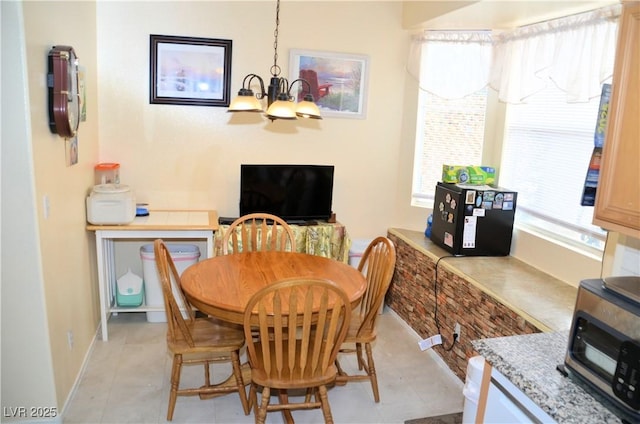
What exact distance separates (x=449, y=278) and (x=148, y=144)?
7.82 ft

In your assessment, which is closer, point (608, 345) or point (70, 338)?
point (608, 345)

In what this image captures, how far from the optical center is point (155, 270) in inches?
142

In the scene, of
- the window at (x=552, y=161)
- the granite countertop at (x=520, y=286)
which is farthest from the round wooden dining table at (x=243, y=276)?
the window at (x=552, y=161)

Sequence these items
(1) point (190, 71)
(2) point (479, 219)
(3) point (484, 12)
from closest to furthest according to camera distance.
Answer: (3) point (484, 12) < (2) point (479, 219) < (1) point (190, 71)

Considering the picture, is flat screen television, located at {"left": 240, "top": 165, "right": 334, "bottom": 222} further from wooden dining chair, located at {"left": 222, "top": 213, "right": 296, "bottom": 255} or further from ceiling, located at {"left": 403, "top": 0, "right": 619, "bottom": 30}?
ceiling, located at {"left": 403, "top": 0, "right": 619, "bottom": 30}

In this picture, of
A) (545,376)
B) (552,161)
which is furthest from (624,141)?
(552,161)

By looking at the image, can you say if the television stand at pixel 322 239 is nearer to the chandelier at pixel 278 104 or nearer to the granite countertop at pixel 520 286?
the granite countertop at pixel 520 286

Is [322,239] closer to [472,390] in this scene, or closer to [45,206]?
[472,390]

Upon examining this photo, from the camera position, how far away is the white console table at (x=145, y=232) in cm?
327

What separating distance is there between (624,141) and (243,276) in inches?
71.5

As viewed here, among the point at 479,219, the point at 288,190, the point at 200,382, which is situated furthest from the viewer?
the point at 288,190

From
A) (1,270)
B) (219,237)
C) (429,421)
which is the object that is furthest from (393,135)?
(1,270)

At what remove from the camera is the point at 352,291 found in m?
2.46

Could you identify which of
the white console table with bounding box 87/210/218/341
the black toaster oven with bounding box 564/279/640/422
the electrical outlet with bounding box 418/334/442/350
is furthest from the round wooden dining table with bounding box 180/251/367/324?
the black toaster oven with bounding box 564/279/640/422
